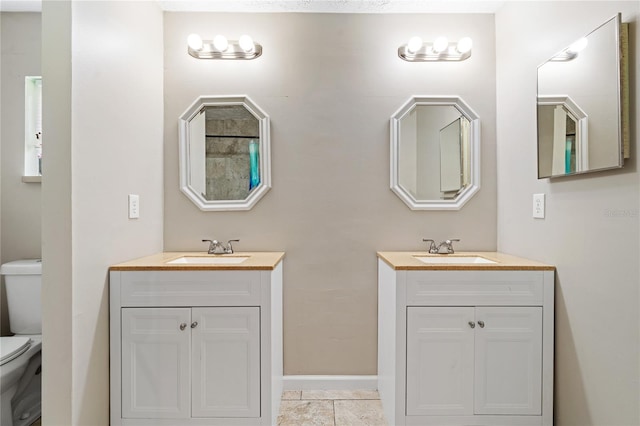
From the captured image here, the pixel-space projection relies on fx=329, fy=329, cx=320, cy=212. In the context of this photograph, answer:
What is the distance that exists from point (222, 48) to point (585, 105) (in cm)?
185

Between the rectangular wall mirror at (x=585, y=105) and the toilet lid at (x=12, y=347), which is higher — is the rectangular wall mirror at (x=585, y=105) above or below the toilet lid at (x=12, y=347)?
above

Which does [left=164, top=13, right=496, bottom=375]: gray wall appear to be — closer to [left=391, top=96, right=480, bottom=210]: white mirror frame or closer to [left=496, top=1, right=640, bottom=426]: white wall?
[left=391, top=96, right=480, bottom=210]: white mirror frame

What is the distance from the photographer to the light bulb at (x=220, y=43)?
1.95m

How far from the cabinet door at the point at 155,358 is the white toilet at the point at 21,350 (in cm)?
48

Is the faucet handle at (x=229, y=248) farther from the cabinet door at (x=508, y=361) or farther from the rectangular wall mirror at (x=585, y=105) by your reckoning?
the rectangular wall mirror at (x=585, y=105)

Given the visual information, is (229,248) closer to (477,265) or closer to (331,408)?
(331,408)

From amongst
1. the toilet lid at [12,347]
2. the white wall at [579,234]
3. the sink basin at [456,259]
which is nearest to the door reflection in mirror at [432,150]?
the white wall at [579,234]

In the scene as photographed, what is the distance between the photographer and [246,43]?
1.95 metres

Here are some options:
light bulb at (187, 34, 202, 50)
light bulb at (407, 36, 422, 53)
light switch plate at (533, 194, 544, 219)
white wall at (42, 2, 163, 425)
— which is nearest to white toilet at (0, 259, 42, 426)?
white wall at (42, 2, 163, 425)

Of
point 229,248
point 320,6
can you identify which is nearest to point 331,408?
point 229,248

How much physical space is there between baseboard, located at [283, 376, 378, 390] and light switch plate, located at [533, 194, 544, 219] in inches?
51.6

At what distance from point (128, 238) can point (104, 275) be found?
0.79ft

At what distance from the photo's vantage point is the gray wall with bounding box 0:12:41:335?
78.2 inches

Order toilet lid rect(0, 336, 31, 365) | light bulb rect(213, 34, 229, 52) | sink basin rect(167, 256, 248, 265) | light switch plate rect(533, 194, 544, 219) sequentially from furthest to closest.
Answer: light bulb rect(213, 34, 229, 52)
sink basin rect(167, 256, 248, 265)
light switch plate rect(533, 194, 544, 219)
toilet lid rect(0, 336, 31, 365)
